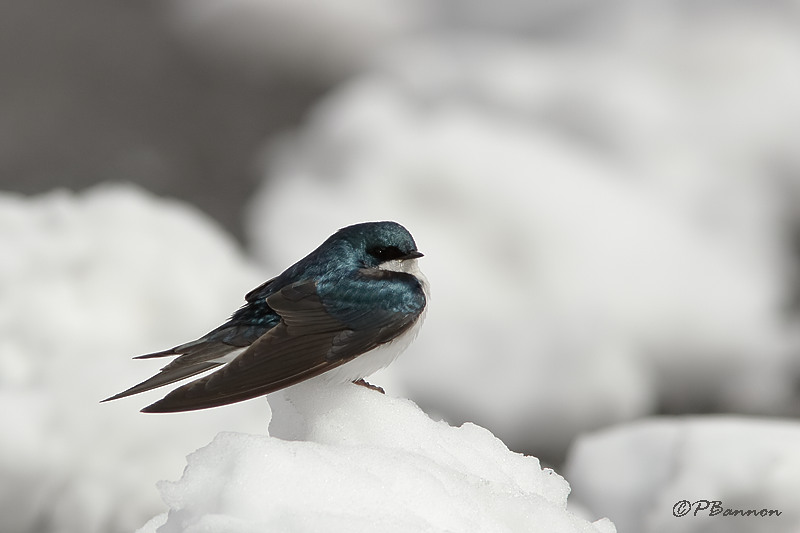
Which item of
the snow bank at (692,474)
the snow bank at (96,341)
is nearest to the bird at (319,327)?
the snow bank at (692,474)

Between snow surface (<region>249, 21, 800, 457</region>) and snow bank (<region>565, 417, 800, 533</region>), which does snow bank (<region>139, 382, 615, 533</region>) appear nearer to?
snow bank (<region>565, 417, 800, 533</region>)

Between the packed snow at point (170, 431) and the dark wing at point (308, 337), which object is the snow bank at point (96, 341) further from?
the dark wing at point (308, 337)

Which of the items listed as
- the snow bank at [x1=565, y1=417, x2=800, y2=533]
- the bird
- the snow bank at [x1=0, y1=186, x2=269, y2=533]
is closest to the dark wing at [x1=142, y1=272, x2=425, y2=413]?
the bird

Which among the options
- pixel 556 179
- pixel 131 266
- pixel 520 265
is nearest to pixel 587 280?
pixel 520 265

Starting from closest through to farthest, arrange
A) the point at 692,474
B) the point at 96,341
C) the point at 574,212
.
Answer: the point at 692,474, the point at 96,341, the point at 574,212

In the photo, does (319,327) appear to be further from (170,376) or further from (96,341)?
(96,341)

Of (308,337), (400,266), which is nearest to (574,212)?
(400,266)

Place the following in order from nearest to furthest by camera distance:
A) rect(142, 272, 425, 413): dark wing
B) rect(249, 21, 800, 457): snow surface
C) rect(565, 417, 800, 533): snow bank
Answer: rect(142, 272, 425, 413): dark wing < rect(565, 417, 800, 533): snow bank < rect(249, 21, 800, 457): snow surface
